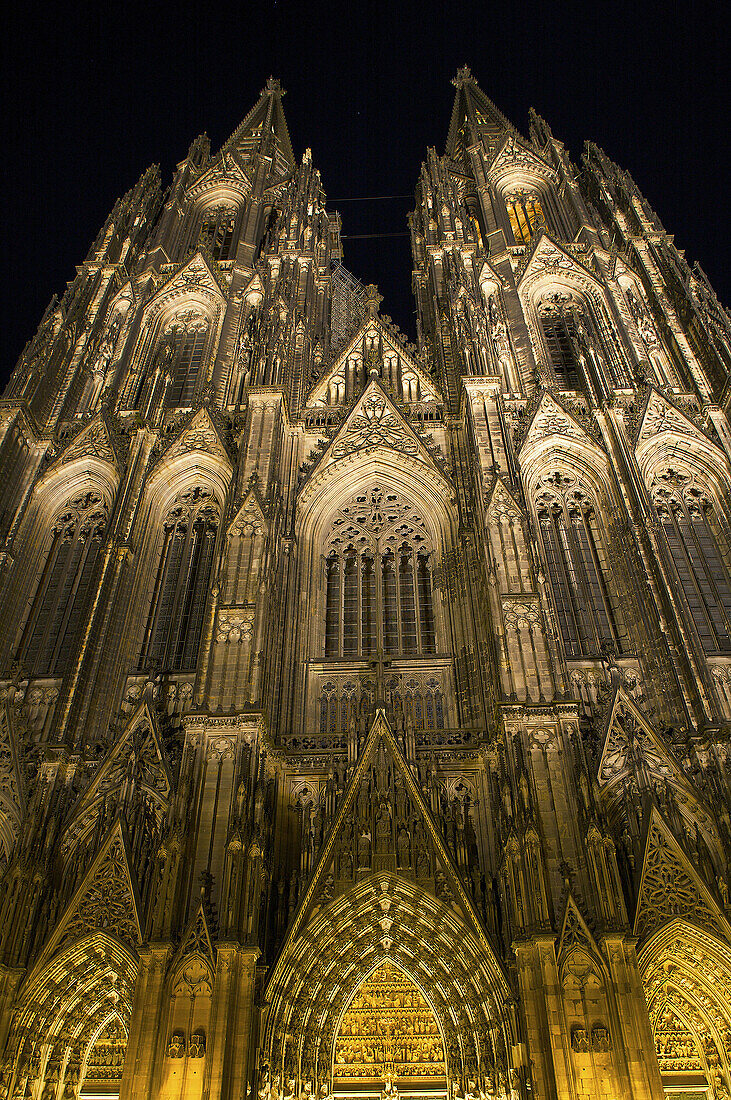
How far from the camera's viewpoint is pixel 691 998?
49.1ft

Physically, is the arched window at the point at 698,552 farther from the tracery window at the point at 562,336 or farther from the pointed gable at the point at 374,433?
the pointed gable at the point at 374,433

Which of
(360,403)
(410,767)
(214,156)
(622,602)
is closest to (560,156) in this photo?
(214,156)

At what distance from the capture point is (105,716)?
758 inches

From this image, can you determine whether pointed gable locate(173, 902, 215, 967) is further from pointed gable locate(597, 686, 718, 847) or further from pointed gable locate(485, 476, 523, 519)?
pointed gable locate(485, 476, 523, 519)

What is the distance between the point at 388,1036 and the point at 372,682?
6.92 metres

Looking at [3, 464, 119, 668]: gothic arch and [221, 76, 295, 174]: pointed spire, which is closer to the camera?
[3, 464, 119, 668]: gothic arch

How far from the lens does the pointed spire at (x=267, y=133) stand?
40.5m

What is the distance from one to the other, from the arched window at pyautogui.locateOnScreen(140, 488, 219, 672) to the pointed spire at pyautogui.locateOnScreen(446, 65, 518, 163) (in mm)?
24083

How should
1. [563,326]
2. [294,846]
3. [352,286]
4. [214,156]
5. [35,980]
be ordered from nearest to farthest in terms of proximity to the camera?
1. [35,980]
2. [294,846]
3. [563,326]
4. [214,156]
5. [352,286]

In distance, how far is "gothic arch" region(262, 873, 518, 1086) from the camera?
14094 mm

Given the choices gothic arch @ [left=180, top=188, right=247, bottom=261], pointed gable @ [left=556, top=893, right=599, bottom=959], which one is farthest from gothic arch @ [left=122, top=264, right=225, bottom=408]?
pointed gable @ [left=556, top=893, right=599, bottom=959]

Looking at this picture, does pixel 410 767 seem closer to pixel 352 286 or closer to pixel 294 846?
pixel 294 846

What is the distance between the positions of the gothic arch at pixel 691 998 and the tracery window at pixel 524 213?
2538 centimetres

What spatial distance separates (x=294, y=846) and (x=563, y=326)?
62.7 ft
